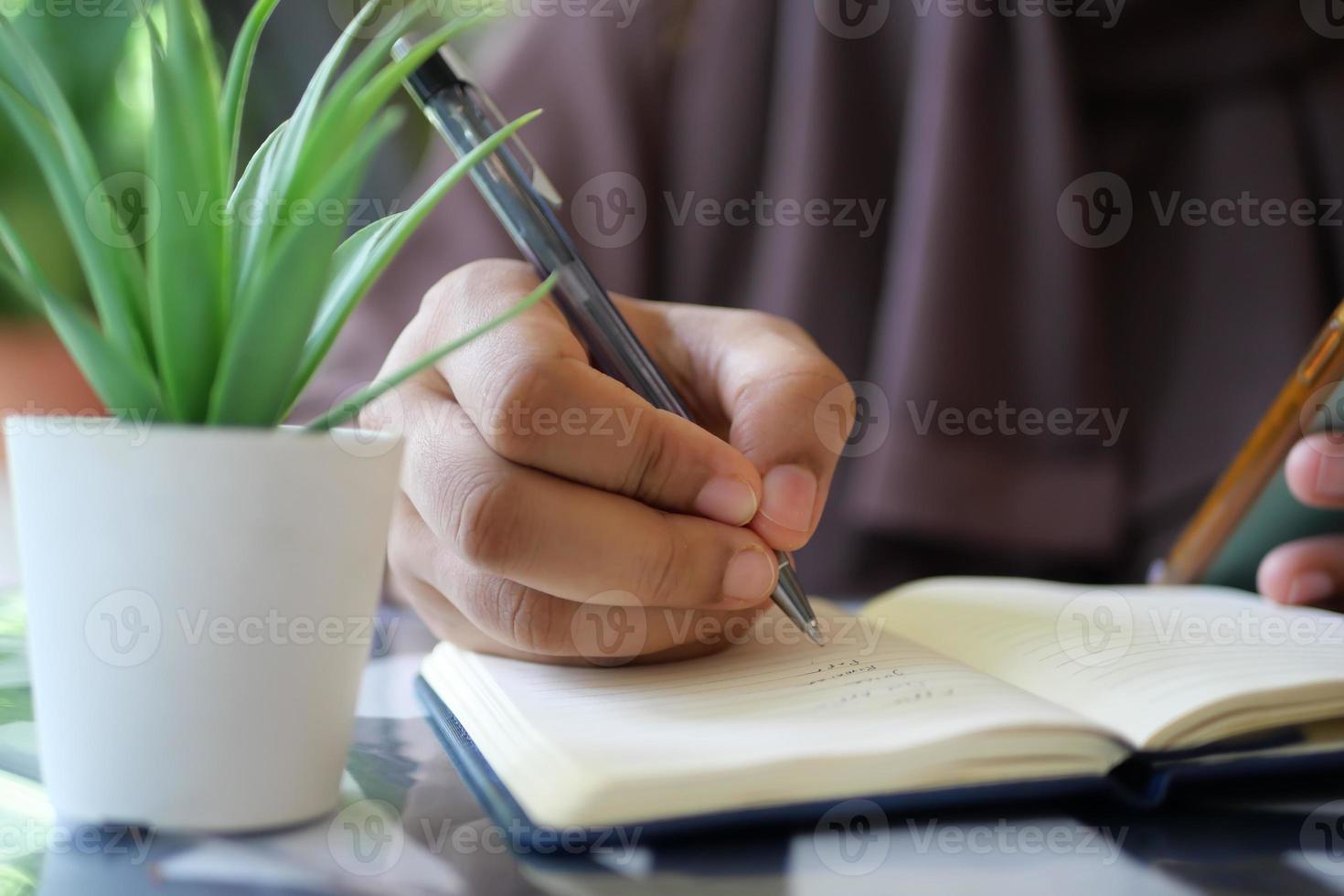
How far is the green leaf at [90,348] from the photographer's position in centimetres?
25

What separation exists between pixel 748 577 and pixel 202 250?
226 millimetres

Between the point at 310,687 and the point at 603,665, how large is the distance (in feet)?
0.56

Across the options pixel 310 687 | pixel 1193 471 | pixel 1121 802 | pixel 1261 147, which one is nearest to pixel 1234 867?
pixel 1121 802

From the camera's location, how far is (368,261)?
0.29m

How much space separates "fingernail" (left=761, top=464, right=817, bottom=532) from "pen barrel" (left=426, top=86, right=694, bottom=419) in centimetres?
6

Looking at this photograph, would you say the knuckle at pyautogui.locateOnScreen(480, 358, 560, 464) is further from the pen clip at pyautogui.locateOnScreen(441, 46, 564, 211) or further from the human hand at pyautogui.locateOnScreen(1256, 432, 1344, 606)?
the human hand at pyautogui.locateOnScreen(1256, 432, 1344, 606)

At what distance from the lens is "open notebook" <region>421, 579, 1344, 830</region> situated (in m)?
0.29

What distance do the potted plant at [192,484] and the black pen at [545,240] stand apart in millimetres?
163

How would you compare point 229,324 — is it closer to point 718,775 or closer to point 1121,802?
point 718,775

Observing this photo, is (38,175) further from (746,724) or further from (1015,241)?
(746,724)
